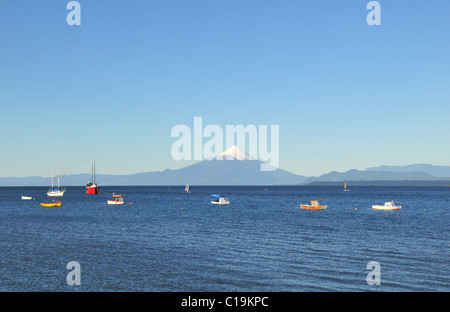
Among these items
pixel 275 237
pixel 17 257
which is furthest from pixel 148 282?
pixel 275 237

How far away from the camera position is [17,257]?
142ft

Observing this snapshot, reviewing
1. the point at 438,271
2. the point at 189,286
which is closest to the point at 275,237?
the point at 438,271

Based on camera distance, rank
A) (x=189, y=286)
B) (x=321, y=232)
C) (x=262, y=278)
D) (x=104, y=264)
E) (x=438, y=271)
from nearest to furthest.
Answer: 1. (x=189, y=286)
2. (x=262, y=278)
3. (x=438, y=271)
4. (x=104, y=264)
5. (x=321, y=232)

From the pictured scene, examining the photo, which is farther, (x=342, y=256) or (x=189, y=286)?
(x=342, y=256)

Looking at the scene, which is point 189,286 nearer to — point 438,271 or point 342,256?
point 342,256

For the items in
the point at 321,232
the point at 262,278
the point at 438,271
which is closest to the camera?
the point at 262,278

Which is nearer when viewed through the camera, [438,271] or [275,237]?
[438,271]

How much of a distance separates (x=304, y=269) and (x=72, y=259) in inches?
909

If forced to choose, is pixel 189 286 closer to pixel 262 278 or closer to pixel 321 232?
pixel 262 278

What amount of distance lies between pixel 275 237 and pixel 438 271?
25051mm
